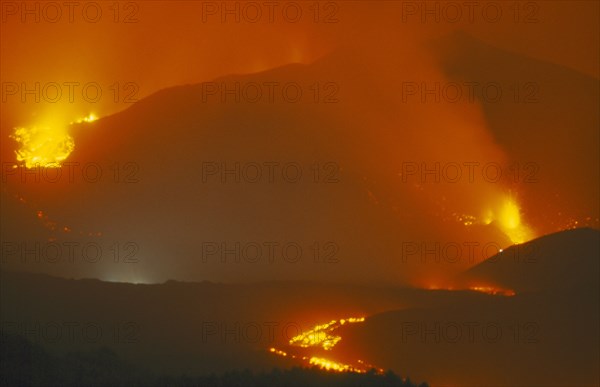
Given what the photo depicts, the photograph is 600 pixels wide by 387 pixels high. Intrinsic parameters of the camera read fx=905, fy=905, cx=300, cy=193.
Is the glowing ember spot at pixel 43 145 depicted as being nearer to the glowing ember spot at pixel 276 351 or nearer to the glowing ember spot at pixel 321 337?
the glowing ember spot at pixel 321 337

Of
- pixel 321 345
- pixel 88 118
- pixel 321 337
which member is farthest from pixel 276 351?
pixel 88 118

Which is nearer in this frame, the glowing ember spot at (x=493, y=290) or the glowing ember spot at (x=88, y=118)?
the glowing ember spot at (x=493, y=290)

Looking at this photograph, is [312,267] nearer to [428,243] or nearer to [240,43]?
[428,243]

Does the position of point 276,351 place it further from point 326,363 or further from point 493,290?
point 493,290

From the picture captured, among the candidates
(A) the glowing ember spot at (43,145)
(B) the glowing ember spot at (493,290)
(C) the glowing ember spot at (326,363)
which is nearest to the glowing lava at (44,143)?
(A) the glowing ember spot at (43,145)

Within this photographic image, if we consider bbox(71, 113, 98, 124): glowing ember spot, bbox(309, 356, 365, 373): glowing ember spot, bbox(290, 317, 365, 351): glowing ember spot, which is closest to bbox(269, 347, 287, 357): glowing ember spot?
bbox(309, 356, 365, 373): glowing ember spot

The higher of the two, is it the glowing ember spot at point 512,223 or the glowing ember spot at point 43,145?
the glowing ember spot at point 43,145
